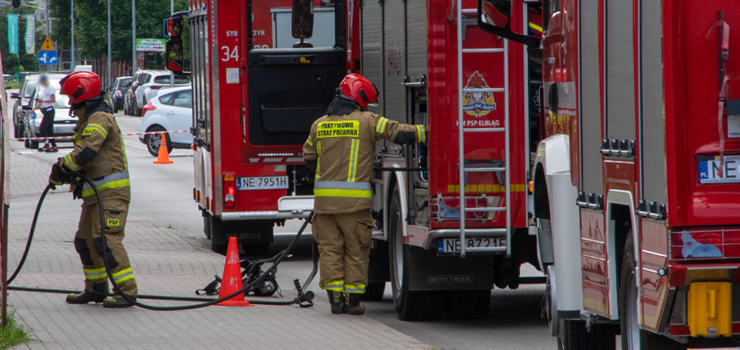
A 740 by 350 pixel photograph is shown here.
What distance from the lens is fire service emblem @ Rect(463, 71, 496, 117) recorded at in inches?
316

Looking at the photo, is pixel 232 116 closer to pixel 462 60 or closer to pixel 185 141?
pixel 462 60

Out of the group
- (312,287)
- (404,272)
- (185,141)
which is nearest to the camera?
(404,272)

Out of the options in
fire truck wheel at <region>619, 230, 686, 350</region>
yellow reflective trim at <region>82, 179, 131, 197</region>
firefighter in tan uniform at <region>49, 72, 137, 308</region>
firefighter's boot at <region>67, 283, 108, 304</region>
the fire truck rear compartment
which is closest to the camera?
fire truck wheel at <region>619, 230, 686, 350</region>

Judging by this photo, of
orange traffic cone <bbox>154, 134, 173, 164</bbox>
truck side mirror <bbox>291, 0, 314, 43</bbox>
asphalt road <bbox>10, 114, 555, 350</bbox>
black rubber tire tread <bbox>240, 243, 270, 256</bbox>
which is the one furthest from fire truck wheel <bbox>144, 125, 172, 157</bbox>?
truck side mirror <bbox>291, 0, 314, 43</bbox>

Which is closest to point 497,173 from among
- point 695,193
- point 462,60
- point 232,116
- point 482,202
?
point 482,202

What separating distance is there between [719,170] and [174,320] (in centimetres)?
515

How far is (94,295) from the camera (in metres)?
9.37

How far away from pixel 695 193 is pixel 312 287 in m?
7.25

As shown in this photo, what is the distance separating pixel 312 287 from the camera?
11.4m

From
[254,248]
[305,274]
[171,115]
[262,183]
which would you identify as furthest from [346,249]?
[171,115]

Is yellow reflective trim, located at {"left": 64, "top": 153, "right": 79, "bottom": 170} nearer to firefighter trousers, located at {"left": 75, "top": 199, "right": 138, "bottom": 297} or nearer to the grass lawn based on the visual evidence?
firefighter trousers, located at {"left": 75, "top": 199, "right": 138, "bottom": 297}

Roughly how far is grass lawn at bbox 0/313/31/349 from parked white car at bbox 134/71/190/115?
4231 centimetres

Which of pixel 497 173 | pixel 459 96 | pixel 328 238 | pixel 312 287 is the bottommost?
pixel 312 287

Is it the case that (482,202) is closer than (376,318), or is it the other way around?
(482,202)
